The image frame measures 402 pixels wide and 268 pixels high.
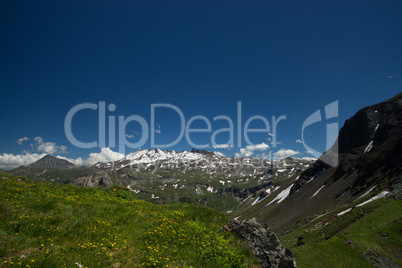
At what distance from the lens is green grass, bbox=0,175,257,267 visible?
22.0 feet

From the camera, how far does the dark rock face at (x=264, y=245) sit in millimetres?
10367

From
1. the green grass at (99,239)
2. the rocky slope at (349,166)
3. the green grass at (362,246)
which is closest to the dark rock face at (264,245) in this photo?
the green grass at (99,239)

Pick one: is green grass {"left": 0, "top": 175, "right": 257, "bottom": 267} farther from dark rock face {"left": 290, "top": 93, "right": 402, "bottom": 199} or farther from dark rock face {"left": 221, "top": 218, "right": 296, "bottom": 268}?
dark rock face {"left": 290, "top": 93, "right": 402, "bottom": 199}

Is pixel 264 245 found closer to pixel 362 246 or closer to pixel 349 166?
pixel 362 246

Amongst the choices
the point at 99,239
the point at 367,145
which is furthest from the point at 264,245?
the point at 367,145

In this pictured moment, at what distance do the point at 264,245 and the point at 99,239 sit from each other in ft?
27.2

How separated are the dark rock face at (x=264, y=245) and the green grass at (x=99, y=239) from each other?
0.60m

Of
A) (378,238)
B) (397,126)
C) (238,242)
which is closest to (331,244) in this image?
(378,238)

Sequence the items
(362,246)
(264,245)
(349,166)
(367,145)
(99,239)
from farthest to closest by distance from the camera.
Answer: (367,145), (349,166), (362,246), (264,245), (99,239)

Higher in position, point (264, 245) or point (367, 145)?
point (367, 145)

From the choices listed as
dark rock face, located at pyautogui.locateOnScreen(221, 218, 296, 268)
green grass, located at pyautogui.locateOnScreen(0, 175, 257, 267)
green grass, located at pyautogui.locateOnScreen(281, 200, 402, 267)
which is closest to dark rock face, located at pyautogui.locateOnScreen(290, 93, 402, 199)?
green grass, located at pyautogui.locateOnScreen(281, 200, 402, 267)

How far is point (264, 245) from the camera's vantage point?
10812 millimetres

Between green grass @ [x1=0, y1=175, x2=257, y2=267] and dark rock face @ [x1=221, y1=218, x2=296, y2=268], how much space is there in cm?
60

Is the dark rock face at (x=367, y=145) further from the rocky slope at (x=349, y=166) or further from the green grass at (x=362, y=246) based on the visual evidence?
the green grass at (x=362, y=246)
